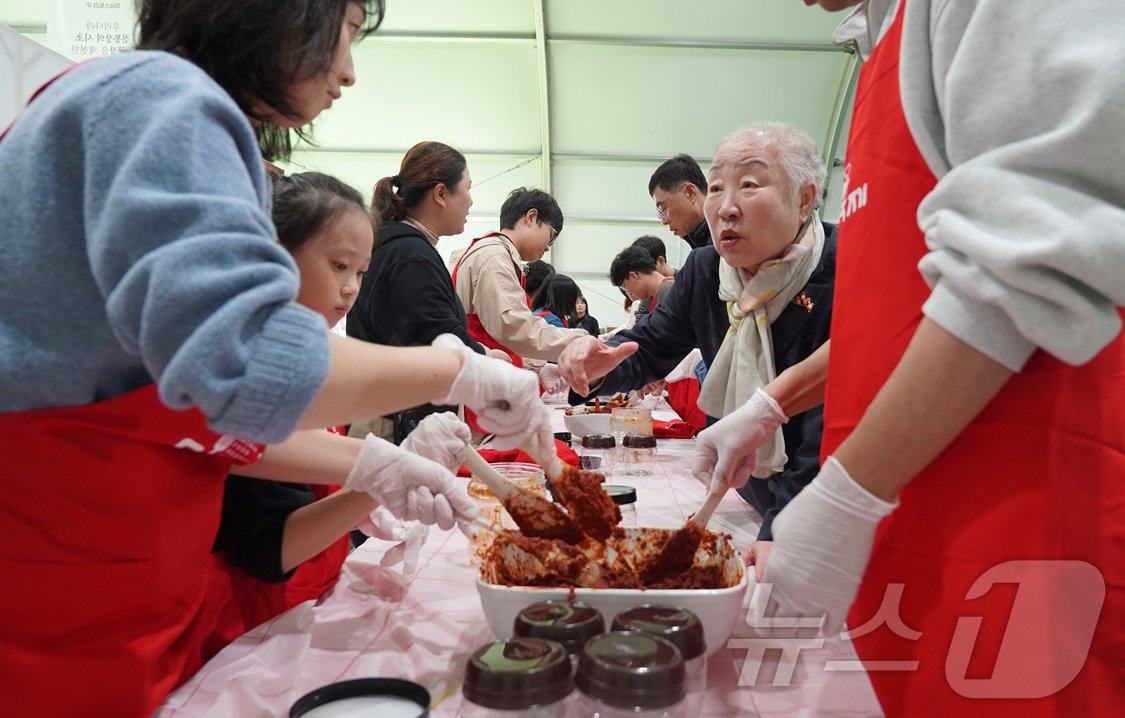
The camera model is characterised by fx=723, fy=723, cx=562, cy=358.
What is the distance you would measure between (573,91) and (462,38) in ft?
5.67

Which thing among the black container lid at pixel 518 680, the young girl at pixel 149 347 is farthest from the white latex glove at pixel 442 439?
the black container lid at pixel 518 680

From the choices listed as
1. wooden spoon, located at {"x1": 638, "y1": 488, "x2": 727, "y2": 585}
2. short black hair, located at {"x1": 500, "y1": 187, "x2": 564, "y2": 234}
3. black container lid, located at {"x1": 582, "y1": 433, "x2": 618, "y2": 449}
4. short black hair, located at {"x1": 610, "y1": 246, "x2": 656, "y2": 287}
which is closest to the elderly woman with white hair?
black container lid, located at {"x1": 582, "y1": 433, "x2": 618, "y2": 449}

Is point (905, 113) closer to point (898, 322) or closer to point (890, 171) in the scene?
point (890, 171)

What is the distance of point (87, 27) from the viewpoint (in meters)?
3.42

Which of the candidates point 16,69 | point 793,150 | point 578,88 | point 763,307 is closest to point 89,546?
point 763,307

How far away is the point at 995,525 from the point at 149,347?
90cm

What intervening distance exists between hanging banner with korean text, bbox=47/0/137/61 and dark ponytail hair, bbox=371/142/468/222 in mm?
1539

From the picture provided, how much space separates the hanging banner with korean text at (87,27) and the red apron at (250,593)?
3.22 meters

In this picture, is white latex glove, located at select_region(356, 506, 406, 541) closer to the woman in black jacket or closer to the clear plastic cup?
the clear plastic cup

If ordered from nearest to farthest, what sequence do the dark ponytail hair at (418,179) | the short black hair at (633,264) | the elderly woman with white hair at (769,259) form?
1. the elderly woman with white hair at (769,259)
2. the dark ponytail hair at (418,179)
3. the short black hair at (633,264)

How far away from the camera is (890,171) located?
91cm

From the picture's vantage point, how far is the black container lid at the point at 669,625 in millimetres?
819

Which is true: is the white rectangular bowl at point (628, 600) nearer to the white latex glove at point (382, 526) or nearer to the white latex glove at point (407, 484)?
the white latex glove at point (407, 484)

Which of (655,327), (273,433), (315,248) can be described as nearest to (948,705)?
(273,433)
